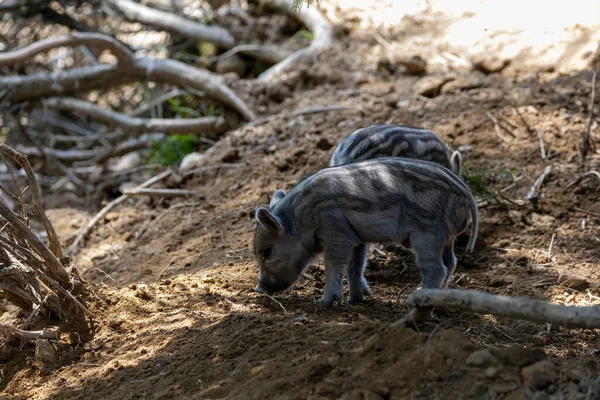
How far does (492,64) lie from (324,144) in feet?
8.42

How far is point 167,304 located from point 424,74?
18.7ft

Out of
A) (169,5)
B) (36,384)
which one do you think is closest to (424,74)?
(169,5)

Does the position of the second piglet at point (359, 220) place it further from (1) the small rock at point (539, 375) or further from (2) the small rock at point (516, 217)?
(1) the small rock at point (539, 375)

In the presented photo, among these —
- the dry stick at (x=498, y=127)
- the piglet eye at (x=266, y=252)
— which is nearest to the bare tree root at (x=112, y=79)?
the dry stick at (x=498, y=127)

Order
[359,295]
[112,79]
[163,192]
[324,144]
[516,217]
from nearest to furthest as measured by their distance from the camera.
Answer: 1. [359,295]
2. [516,217]
3. [324,144]
4. [163,192]
5. [112,79]

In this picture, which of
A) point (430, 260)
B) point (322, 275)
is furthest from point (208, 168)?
point (430, 260)

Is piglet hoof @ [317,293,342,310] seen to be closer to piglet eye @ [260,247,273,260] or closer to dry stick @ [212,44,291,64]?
piglet eye @ [260,247,273,260]

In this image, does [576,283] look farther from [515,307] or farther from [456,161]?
[515,307]

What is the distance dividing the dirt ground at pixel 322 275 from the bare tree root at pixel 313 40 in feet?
0.85

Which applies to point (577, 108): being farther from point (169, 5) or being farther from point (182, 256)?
point (169, 5)

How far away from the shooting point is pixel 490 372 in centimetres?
339

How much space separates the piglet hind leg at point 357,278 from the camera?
207 inches

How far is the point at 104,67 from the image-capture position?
1093 cm

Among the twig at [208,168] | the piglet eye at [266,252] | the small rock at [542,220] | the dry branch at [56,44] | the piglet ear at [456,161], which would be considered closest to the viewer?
the piglet eye at [266,252]
